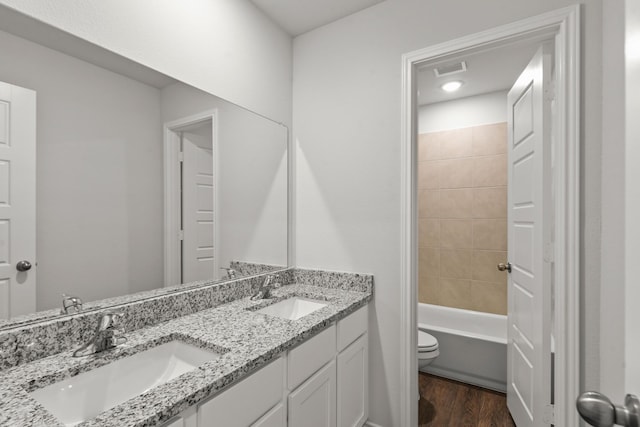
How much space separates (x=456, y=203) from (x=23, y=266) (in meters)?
3.15

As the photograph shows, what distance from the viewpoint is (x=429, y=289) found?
3.32 m

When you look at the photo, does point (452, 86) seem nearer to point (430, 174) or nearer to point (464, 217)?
point (430, 174)

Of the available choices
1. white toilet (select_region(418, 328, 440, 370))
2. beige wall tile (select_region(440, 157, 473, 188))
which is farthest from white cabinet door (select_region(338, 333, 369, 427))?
beige wall tile (select_region(440, 157, 473, 188))

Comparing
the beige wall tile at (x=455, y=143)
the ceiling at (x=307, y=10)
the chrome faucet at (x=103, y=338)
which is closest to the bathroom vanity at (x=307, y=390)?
the chrome faucet at (x=103, y=338)

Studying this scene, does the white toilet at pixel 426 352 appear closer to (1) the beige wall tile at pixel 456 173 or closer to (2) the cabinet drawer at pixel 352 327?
(2) the cabinet drawer at pixel 352 327

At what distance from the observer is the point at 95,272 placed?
1172 mm

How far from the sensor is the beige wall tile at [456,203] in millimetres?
3104

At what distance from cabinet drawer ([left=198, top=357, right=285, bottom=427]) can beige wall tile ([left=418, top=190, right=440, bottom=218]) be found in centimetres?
257

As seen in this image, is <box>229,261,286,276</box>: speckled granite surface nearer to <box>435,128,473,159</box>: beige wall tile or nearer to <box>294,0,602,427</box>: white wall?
<box>294,0,602,427</box>: white wall

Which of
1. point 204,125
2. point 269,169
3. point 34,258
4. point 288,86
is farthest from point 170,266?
point 288,86

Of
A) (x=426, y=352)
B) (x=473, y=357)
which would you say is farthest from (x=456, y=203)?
(x=426, y=352)

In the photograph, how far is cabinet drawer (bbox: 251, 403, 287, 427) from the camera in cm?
105

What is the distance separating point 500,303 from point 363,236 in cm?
192

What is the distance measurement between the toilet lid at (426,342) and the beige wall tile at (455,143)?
174 centimetres
